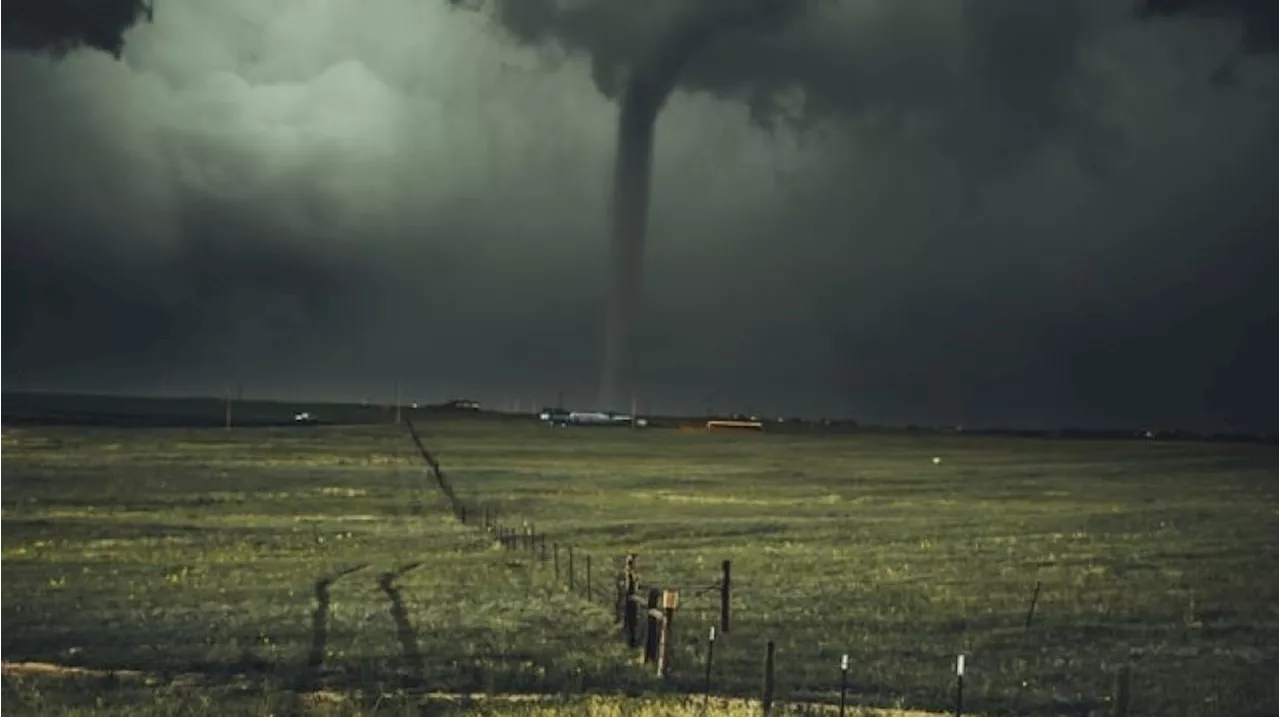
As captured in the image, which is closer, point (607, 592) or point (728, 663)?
point (728, 663)

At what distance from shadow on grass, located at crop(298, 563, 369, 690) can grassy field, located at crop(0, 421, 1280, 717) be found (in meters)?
0.15

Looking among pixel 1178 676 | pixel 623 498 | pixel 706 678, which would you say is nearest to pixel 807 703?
pixel 706 678

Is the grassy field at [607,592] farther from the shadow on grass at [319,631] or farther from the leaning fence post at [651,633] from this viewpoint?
the leaning fence post at [651,633]

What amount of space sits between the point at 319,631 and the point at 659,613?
6.88 metres

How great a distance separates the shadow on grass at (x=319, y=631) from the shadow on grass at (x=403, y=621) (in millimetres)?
1187

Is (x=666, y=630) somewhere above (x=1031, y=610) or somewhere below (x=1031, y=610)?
above

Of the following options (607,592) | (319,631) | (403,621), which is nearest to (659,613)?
(403,621)

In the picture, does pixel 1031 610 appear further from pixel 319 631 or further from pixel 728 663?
pixel 319 631

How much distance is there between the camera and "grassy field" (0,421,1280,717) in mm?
22750

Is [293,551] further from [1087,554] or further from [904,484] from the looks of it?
[904,484]

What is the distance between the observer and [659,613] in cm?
2472

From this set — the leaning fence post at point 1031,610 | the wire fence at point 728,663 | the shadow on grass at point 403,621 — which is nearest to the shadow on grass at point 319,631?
the shadow on grass at point 403,621

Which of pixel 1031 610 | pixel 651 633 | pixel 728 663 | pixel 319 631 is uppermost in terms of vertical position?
pixel 651 633

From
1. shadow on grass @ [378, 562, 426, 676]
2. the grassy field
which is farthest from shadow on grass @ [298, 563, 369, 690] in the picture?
shadow on grass @ [378, 562, 426, 676]
